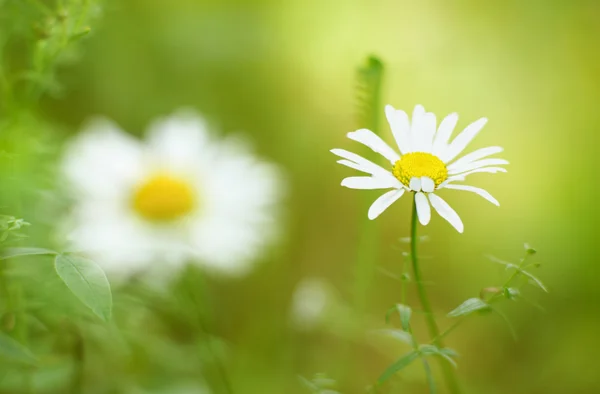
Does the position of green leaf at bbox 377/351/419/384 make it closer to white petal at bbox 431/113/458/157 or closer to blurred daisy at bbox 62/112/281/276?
white petal at bbox 431/113/458/157

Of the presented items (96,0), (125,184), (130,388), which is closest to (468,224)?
(125,184)

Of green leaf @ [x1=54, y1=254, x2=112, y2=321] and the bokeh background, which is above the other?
the bokeh background

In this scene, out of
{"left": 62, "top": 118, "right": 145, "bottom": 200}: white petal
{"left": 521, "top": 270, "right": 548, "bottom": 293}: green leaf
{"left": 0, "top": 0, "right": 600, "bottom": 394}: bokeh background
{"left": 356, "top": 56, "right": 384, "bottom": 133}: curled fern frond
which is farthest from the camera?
{"left": 62, "top": 118, "right": 145, "bottom": 200}: white petal

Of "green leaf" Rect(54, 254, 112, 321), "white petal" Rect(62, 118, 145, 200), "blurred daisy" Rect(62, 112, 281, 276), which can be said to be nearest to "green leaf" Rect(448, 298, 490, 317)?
"green leaf" Rect(54, 254, 112, 321)

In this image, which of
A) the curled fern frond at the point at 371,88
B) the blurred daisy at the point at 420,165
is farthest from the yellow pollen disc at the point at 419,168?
the curled fern frond at the point at 371,88

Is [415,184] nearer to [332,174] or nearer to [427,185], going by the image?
[427,185]

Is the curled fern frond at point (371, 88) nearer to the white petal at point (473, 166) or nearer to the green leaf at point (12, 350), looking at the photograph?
the white petal at point (473, 166)

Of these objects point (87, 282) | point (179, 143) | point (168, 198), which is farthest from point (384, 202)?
point (179, 143)
